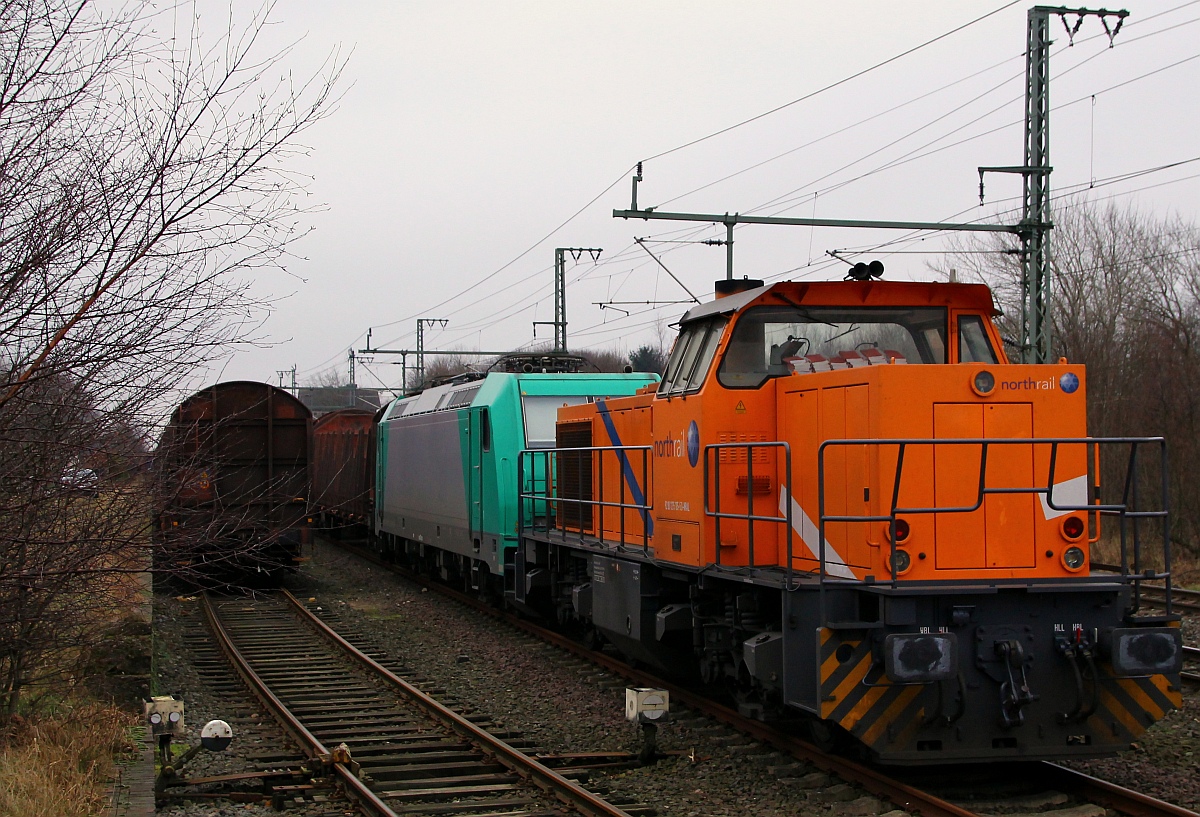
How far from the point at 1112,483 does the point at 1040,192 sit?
34.2 ft

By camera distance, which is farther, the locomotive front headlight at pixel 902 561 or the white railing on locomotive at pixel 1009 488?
the locomotive front headlight at pixel 902 561

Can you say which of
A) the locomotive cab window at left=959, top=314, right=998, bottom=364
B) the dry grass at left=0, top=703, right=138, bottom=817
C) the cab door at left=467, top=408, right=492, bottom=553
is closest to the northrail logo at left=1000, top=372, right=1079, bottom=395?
the locomotive cab window at left=959, top=314, right=998, bottom=364

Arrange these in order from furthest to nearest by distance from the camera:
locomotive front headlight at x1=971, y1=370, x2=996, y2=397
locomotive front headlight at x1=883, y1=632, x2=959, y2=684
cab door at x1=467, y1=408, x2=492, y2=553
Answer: cab door at x1=467, y1=408, x2=492, y2=553
locomotive front headlight at x1=971, y1=370, x2=996, y2=397
locomotive front headlight at x1=883, y1=632, x2=959, y2=684

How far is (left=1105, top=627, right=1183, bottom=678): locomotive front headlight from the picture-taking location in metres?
6.34

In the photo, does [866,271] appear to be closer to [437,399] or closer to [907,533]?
[907,533]

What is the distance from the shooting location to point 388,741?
8.83 metres

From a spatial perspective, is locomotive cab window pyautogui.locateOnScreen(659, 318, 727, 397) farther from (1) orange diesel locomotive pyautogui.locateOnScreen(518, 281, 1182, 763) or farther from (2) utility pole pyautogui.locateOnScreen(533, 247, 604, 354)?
(2) utility pole pyautogui.locateOnScreen(533, 247, 604, 354)

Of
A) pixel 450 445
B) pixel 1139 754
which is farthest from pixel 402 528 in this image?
pixel 1139 754

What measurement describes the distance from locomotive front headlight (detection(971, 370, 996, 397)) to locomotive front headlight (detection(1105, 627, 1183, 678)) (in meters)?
1.53

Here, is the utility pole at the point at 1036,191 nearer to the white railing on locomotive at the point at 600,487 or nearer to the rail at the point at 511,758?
the white railing on locomotive at the point at 600,487

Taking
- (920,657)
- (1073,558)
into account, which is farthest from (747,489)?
(1073,558)

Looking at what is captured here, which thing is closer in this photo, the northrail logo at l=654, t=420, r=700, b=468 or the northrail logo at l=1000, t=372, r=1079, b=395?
the northrail logo at l=1000, t=372, r=1079, b=395

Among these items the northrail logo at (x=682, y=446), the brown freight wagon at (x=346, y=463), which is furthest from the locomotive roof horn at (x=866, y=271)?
the brown freight wagon at (x=346, y=463)

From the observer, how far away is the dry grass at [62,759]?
236 inches
